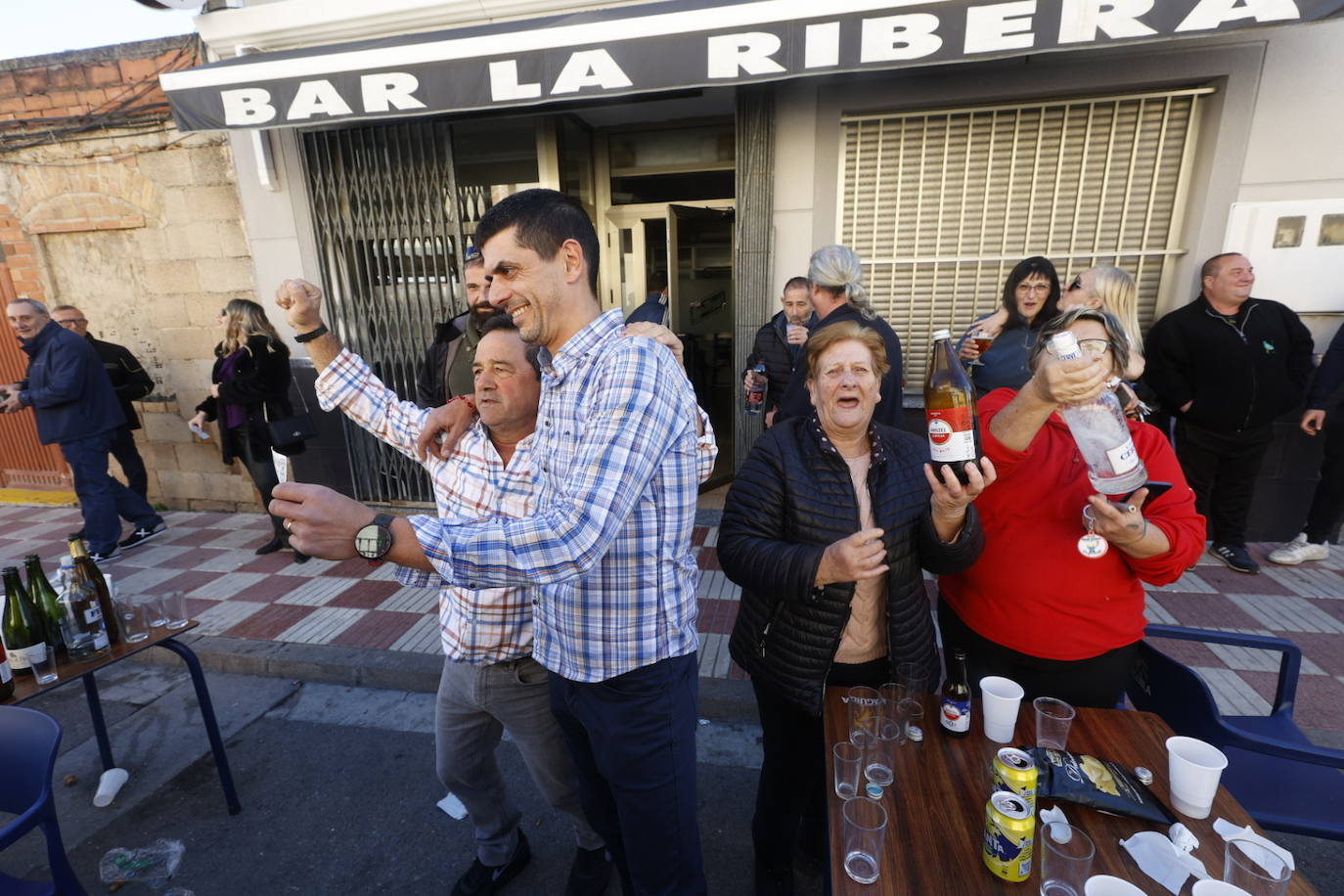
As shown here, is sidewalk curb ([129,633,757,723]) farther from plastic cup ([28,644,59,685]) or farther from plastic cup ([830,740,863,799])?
plastic cup ([830,740,863,799])

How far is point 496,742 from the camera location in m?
1.93

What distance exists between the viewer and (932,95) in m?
4.10

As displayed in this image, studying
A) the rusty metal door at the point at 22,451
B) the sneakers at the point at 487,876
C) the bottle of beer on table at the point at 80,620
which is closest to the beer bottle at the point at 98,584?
the bottle of beer on table at the point at 80,620

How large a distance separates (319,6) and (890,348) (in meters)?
5.00

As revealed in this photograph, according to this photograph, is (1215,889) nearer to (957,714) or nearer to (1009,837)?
(1009,837)

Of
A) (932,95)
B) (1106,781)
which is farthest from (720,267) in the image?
(1106,781)

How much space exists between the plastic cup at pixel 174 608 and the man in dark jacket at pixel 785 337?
3.24m

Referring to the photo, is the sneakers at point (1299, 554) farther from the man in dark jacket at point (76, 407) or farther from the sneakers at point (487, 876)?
the man in dark jacket at point (76, 407)

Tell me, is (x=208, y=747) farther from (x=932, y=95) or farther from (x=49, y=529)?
(x=932, y=95)

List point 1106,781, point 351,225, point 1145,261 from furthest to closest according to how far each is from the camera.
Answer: point 351,225 → point 1145,261 → point 1106,781

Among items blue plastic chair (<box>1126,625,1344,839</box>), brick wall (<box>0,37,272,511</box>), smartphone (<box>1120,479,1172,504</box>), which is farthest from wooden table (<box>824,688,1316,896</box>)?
brick wall (<box>0,37,272,511</box>)

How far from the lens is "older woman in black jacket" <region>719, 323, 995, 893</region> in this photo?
1657mm

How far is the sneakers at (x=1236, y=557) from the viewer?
12.6ft

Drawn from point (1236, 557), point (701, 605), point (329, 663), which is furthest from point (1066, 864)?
point (1236, 557)
